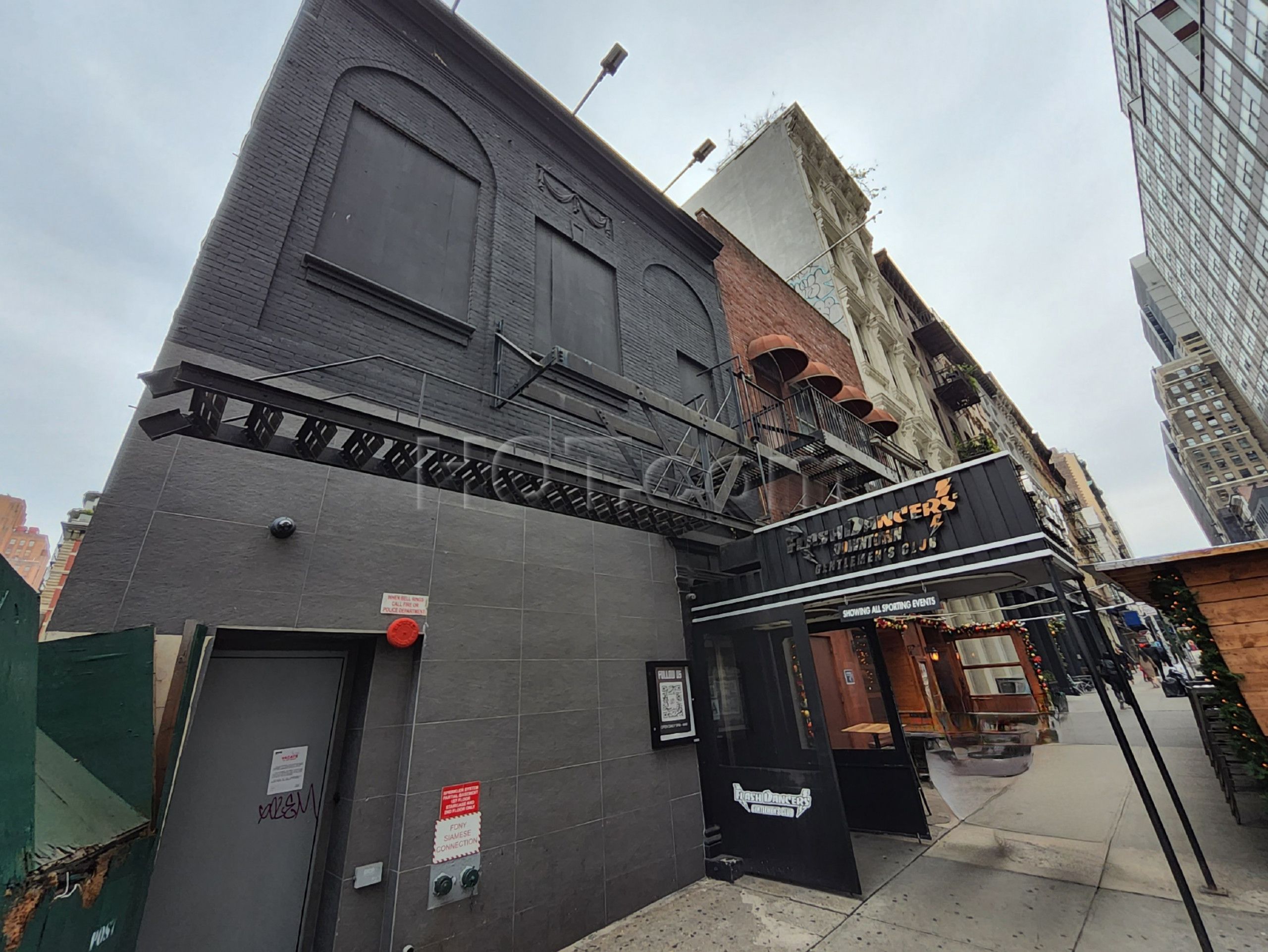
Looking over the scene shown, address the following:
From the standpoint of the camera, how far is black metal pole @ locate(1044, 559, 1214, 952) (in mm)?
3465

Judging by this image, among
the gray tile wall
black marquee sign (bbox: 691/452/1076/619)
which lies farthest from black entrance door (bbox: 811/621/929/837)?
the gray tile wall

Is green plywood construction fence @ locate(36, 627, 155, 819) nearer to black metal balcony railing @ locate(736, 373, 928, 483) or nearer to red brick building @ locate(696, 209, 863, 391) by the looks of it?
black metal balcony railing @ locate(736, 373, 928, 483)

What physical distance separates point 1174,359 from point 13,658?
652 feet


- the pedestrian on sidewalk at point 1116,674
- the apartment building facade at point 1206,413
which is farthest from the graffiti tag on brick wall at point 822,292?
the apartment building facade at point 1206,413

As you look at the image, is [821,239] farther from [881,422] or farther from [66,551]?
[66,551]

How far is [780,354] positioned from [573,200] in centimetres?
550

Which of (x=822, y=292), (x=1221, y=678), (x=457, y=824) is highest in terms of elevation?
(x=822, y=292)

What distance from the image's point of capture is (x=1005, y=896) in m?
4.86

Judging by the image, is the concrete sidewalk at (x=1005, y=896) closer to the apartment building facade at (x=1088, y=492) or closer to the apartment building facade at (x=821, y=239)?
the apartment building facade at (x=821, y=239)

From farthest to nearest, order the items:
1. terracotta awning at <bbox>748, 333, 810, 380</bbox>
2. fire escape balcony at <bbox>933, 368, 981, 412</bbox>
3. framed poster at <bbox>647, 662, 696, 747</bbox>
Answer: fire escape balcony at <bbox>933, 368, 981, 412</bbox>, terracotta awning at <bbox>748, 333, 810, 380</bbox>, framed poster at <bbox>647, 662, 696, 747</bbox>

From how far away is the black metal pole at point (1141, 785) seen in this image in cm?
346

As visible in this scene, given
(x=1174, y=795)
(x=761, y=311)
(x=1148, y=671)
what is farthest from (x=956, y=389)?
(x=1148, y=671)

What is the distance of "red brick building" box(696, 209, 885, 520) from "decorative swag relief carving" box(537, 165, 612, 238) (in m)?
3.62

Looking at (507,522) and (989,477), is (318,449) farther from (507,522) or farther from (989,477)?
(989,477)
